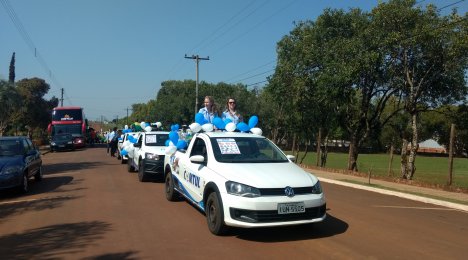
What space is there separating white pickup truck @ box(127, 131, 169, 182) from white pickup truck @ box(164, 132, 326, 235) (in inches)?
194

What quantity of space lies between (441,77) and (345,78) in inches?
187

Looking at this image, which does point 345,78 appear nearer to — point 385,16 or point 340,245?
point 385,16

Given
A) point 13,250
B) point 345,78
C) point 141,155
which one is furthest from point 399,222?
point 345,78

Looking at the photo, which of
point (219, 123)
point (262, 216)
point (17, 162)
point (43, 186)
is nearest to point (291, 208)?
point (262, 216)

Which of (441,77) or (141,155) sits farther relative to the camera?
(441,77)

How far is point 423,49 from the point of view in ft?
58.7

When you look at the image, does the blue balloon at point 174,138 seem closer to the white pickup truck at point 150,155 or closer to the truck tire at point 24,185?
the white pickup truck at point 150,155

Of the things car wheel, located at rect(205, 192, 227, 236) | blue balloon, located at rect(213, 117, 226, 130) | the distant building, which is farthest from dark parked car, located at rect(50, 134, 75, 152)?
the distant building

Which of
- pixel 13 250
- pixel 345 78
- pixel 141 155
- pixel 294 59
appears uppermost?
pixel 294 59

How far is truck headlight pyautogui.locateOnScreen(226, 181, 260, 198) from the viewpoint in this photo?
19.7ft

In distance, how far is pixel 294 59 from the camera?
2197 centimetres

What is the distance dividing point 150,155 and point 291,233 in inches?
273

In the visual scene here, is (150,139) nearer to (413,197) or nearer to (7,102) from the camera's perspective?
(413,197)

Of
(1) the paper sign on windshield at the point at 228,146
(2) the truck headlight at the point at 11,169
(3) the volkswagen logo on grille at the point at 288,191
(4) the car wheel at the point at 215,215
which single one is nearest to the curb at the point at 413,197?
(3) the volkswagen logo on grille at the point at 288,191
